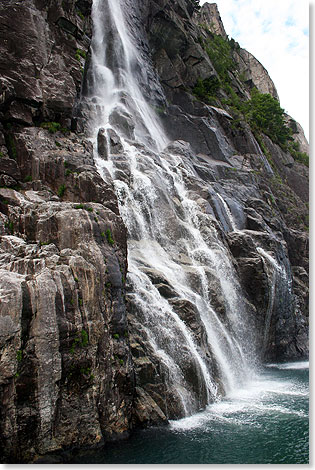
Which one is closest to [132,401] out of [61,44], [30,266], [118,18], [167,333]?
[167,333]

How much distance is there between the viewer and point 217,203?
104 feet

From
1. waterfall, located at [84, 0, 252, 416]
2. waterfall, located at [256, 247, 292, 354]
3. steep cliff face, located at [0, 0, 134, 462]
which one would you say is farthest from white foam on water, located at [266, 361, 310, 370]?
steep cliff face, located at [0, 0, 134, 462]

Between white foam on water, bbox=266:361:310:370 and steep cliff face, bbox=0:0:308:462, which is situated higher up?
steep cliff face, bbox=0:0:308:462

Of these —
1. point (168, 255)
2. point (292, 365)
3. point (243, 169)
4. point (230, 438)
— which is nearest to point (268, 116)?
point (243, 169)

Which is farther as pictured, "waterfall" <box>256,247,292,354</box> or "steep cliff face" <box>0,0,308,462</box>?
"waterfall" <box>256,247,292,354</box>

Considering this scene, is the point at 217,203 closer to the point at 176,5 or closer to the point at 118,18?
the point at 118,18

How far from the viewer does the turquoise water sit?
478 inches

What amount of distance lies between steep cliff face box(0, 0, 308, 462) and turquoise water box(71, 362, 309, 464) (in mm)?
758

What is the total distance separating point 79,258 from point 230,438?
8.24 metres

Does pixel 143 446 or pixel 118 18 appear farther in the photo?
pixel 118 18

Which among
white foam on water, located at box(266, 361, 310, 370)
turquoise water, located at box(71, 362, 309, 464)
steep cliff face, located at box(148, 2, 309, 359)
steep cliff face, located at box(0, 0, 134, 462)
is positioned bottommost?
white foam on water, located at box(266, 361, 310, 370)

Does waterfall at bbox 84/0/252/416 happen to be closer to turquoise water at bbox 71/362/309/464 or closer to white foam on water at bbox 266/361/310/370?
turquoise water at bbox 71/362/309/464

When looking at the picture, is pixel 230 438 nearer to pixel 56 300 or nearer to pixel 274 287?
pixel 56 300

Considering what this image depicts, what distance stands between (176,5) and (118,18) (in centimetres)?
1046
